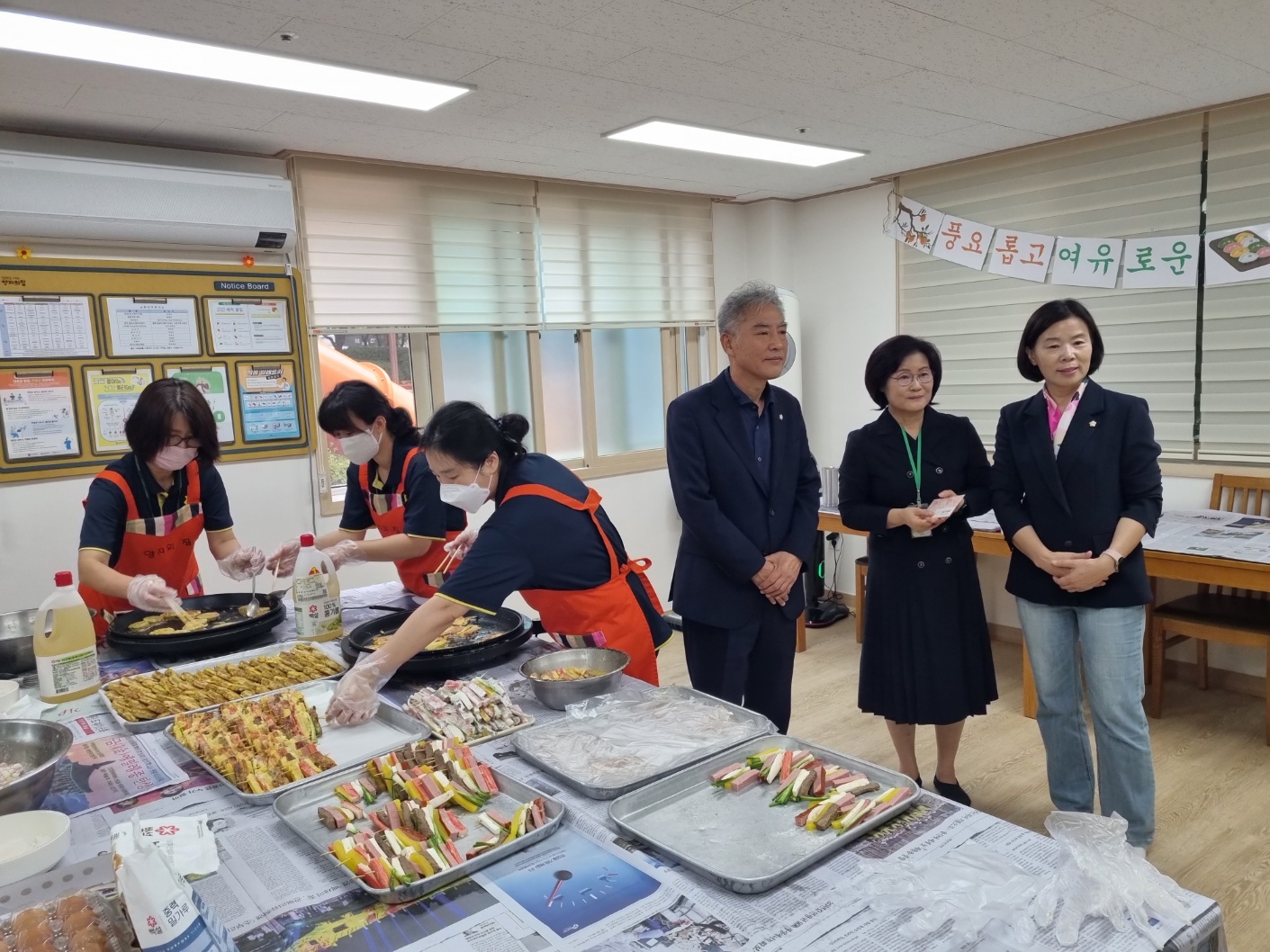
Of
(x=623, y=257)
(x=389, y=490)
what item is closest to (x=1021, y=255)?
(x=623, y=257)

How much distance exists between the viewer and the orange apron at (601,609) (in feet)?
6.26

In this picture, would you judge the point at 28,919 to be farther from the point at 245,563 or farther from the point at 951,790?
the point at 951,790

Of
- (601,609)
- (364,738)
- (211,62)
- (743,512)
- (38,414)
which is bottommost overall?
(364,738)

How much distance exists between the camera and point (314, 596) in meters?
2.12

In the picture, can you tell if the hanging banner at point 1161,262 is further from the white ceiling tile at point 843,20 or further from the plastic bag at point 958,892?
the plastic bag at point 958,892

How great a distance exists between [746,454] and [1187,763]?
2102mm

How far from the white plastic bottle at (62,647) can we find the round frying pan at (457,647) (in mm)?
515

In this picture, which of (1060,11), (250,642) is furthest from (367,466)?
(1060,11)

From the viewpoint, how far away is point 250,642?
85.1 inches

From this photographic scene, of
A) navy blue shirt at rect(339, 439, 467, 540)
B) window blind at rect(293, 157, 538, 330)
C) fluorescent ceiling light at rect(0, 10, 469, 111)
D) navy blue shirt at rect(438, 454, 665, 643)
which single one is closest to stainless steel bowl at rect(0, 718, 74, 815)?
navy blue shirt at rect(438, 454, 665, 643)

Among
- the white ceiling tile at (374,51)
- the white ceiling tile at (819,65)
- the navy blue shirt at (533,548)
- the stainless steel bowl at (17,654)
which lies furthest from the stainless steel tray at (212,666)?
the white ceiling tile at (819,65)

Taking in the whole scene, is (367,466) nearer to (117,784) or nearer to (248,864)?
(117,784)

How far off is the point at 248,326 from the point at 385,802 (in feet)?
9.59

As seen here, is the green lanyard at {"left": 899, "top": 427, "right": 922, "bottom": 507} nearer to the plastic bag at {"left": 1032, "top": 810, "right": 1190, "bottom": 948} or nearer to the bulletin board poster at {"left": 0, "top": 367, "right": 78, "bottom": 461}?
the plastic bag at {"left": 1032, "top": 810, "right": 1190, "bottom": 948}
